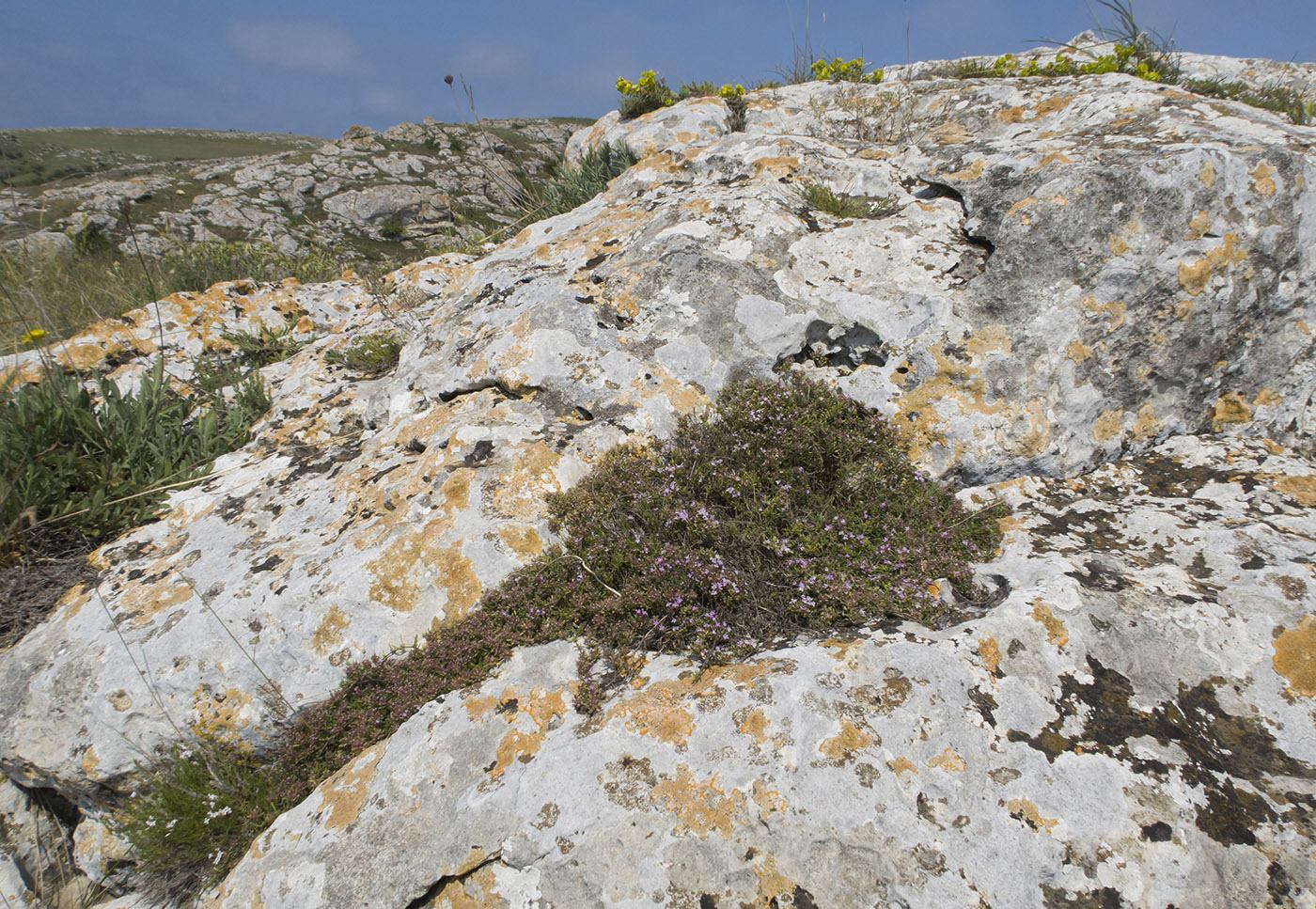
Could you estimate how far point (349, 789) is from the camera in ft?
9.53

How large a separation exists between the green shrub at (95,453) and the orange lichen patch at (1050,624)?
594 centimetres

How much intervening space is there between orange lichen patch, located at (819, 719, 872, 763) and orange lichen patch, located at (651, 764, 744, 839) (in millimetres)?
404

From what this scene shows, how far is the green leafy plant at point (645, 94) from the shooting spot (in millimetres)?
9141

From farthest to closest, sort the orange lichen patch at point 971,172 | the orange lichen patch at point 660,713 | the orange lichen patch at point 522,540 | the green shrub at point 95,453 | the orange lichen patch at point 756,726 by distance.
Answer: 1. the orange lichen patch at point 971,172
2. the green shrub at point 95,453
3. the orange lichen patch at point 522,540
4. the orange lichen patch at point 660,713
5. the orange lichen patch at point 756,726

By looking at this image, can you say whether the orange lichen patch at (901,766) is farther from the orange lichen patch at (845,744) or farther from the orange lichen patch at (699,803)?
the orange lichen patch at (699,803)

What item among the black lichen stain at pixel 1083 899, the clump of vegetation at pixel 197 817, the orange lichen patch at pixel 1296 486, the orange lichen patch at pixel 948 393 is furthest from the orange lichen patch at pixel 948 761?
the clump of vegetation at pixel 197 817

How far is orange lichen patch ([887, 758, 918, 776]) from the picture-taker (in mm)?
2426

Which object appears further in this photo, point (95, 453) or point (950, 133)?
point (950, 133)

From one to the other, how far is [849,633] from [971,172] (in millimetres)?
4118

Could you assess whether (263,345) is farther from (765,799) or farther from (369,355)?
(765,799)

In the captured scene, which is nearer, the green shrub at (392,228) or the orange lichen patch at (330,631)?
the orange lichen patch at (330,631)

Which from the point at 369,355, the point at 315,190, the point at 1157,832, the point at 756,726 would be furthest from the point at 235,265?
the point at 315,190

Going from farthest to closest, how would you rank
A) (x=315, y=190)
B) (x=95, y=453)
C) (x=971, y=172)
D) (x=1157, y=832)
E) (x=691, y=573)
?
(x=315, y=190) < (x=971, y=172) < (x=95, y=453) < (x=691, y=573) < (x=1157, y=832)

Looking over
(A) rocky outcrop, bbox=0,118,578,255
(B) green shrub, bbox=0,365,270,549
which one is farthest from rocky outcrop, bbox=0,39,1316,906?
(A) rocky outcrop, bbox=0,118,578,255
